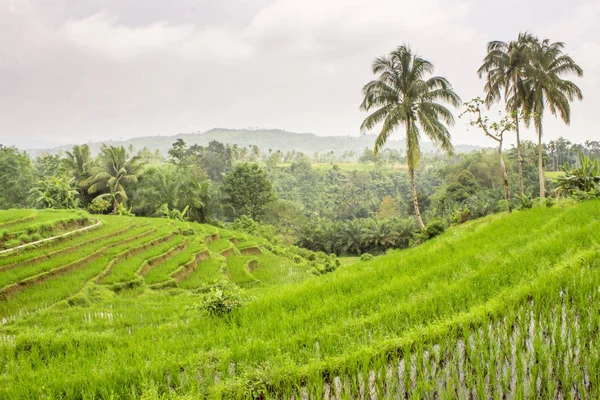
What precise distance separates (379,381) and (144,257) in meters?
10.6

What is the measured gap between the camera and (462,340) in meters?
3.23

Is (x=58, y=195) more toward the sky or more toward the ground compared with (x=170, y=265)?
more toward the sky

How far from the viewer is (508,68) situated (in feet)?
62.5

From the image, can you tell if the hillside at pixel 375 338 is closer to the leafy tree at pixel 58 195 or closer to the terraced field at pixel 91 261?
the terraced field at pixel 91 261

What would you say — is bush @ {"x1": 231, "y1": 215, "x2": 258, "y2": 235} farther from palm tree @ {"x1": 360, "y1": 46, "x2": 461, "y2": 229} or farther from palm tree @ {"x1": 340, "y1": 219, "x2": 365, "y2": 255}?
palm tree @ {"x1": 360, "y1": 46, "x2": 461, "y2": 229}

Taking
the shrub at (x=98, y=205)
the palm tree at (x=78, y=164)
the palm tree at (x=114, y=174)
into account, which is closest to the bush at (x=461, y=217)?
the palm tree at (x=114, y=174)

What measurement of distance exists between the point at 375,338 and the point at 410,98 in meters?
15.9

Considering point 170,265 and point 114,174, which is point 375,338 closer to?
point 170,265

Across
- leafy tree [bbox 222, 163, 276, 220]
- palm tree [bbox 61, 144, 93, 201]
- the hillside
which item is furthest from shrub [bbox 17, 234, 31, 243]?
leafy tree [bbox 222, 163, 276, 220]

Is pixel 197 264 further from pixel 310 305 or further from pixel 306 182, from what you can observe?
pixel 306 182

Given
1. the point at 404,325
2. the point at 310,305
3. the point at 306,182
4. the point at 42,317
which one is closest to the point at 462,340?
the point at 404,325

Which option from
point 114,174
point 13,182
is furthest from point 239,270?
point 13,182

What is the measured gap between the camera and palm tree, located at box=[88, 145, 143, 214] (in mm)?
27375

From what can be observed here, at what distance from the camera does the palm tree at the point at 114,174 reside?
89.8 ft
